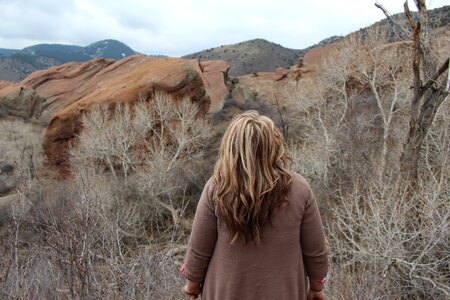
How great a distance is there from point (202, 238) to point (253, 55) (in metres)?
78.7

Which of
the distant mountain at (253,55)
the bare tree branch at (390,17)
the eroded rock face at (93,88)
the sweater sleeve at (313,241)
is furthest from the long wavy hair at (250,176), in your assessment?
the distant mountain at (253,55)

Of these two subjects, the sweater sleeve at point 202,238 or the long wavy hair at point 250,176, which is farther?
the sweater sleeve at point 202,238

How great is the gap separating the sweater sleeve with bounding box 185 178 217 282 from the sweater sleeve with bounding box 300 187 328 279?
1.38 feet

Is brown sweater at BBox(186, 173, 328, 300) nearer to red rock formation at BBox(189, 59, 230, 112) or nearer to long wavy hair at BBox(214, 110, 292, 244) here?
long wavy hair at BBox(214, 110, 292, 244)

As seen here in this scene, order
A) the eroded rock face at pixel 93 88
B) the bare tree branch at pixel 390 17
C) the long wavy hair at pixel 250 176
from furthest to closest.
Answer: the eroded rock face at pixel 93 88 < the bare tree branch at pixel 390 17 < the long wavy hair at pixel 250 176

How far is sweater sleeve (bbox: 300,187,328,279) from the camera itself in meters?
2.01

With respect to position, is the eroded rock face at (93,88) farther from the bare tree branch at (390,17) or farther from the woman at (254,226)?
the woman at (254,226)

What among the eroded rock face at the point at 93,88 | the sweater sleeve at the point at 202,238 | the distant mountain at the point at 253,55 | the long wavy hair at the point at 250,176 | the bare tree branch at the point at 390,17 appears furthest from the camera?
the distant mountain at the point at 253,55

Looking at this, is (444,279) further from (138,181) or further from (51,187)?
(51,187)

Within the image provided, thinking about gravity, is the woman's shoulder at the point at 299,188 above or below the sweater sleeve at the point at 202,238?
above

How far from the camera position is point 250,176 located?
1857 millimetres

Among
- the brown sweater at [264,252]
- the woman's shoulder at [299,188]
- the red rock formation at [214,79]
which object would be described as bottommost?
the red rock formation at [214,79]

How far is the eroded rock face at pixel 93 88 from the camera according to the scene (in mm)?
25672

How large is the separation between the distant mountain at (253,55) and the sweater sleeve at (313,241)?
6754cm
